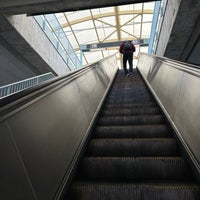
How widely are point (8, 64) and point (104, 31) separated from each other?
10462 mm

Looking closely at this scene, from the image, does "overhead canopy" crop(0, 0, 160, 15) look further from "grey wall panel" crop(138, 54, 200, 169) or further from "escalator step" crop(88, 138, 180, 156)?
"escalator step" crop(88, 138, 180, 156)

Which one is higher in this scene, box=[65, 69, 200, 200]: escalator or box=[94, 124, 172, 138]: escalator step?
box=[94, 124, 172, 138]: escalator step

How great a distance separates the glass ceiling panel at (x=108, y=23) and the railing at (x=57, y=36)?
306 centimetres

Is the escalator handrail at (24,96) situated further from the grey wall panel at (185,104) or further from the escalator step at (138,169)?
the grey wall panel at (185,104)

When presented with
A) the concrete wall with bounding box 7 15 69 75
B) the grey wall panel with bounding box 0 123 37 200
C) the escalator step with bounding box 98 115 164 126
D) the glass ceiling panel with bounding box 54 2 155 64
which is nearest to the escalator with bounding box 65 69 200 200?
the escalator step with bounding box 98 115 164 126

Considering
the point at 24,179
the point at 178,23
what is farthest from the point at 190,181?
the point at 178,23

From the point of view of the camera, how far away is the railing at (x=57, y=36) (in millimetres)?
8703

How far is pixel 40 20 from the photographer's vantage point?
831 cm

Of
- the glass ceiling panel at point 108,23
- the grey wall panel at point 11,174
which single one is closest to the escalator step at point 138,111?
the grey wall panel at point 11,174

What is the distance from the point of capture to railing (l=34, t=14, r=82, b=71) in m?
8.70

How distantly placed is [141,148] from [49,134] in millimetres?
1126

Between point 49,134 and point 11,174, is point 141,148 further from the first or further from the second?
point 11,174

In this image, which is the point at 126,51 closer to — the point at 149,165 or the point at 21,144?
the point at 149,165

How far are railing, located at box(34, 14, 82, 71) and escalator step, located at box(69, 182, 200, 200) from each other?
7221 millimetres
